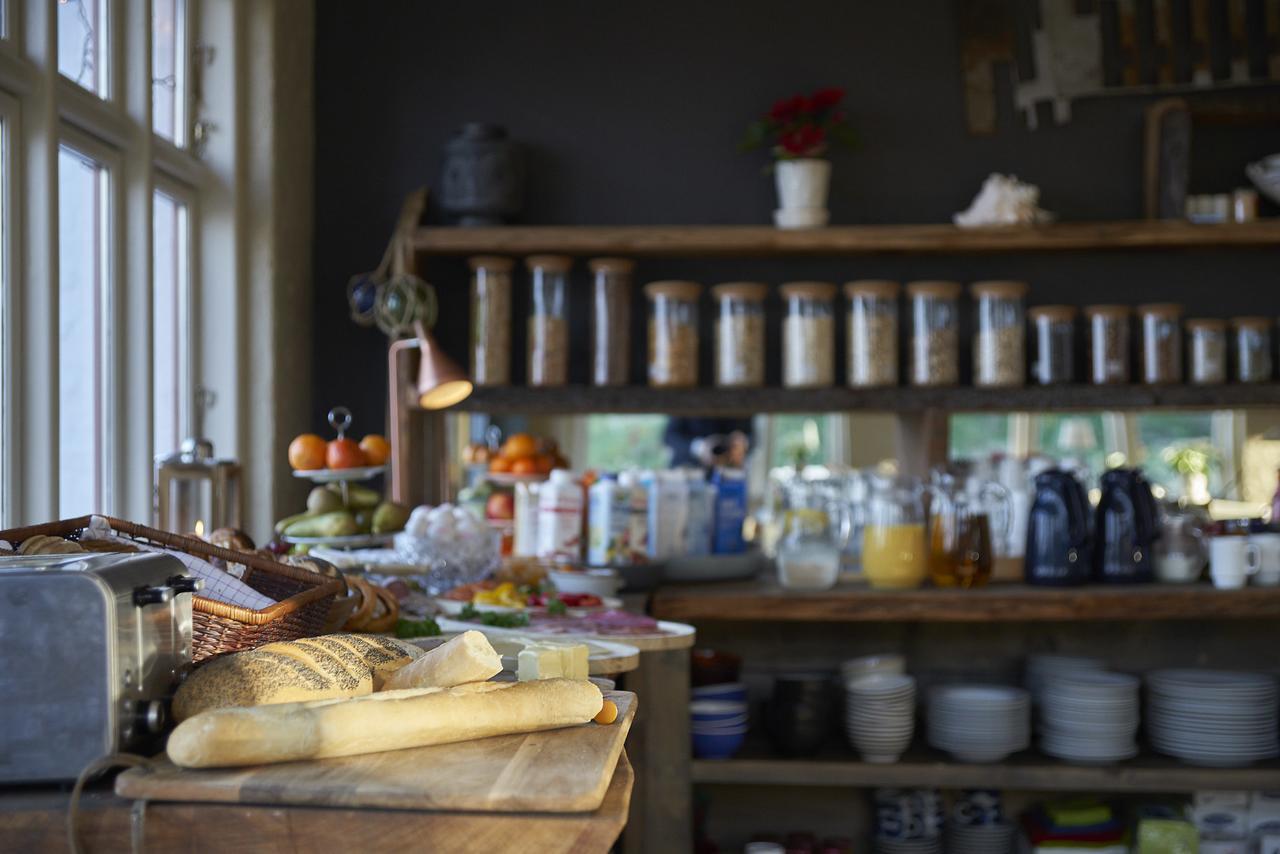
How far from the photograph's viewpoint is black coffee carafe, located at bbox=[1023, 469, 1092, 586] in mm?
3264

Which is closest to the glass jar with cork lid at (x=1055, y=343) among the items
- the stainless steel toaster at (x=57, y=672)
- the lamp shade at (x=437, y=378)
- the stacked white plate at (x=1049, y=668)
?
the stacked white plate at (x=1049, y=668)

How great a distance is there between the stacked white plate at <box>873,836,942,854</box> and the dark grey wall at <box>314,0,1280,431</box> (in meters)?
1.54

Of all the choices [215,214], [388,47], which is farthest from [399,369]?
[388,47]

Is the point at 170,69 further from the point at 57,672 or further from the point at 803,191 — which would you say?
the point at 57,672

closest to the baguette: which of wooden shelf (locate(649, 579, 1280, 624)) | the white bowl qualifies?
the white bowl

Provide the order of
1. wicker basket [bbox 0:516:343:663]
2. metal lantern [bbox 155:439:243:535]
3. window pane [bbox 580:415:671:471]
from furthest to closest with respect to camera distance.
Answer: window pane [bbox 580:415:671:471] < metal lantern [bbox 155:439:243:535] < wicker basket [bbox 0:516:343:663]

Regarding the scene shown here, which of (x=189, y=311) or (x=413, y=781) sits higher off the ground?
(x=189, y=311)

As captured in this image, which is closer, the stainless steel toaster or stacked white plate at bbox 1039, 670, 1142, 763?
the stainless steel toaster

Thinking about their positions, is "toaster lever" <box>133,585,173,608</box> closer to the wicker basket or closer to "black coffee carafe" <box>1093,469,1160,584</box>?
the wicker basket

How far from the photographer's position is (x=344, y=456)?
2.73 metres

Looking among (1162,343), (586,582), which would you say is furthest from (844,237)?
(586,582)

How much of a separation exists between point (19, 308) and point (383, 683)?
1250mm

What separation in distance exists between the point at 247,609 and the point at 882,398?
2.37 m

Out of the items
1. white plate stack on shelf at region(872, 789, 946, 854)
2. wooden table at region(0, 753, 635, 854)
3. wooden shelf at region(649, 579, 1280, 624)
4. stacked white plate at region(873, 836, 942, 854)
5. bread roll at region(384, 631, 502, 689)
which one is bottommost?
stacked white plate at region(873, 836, 942, 854)
